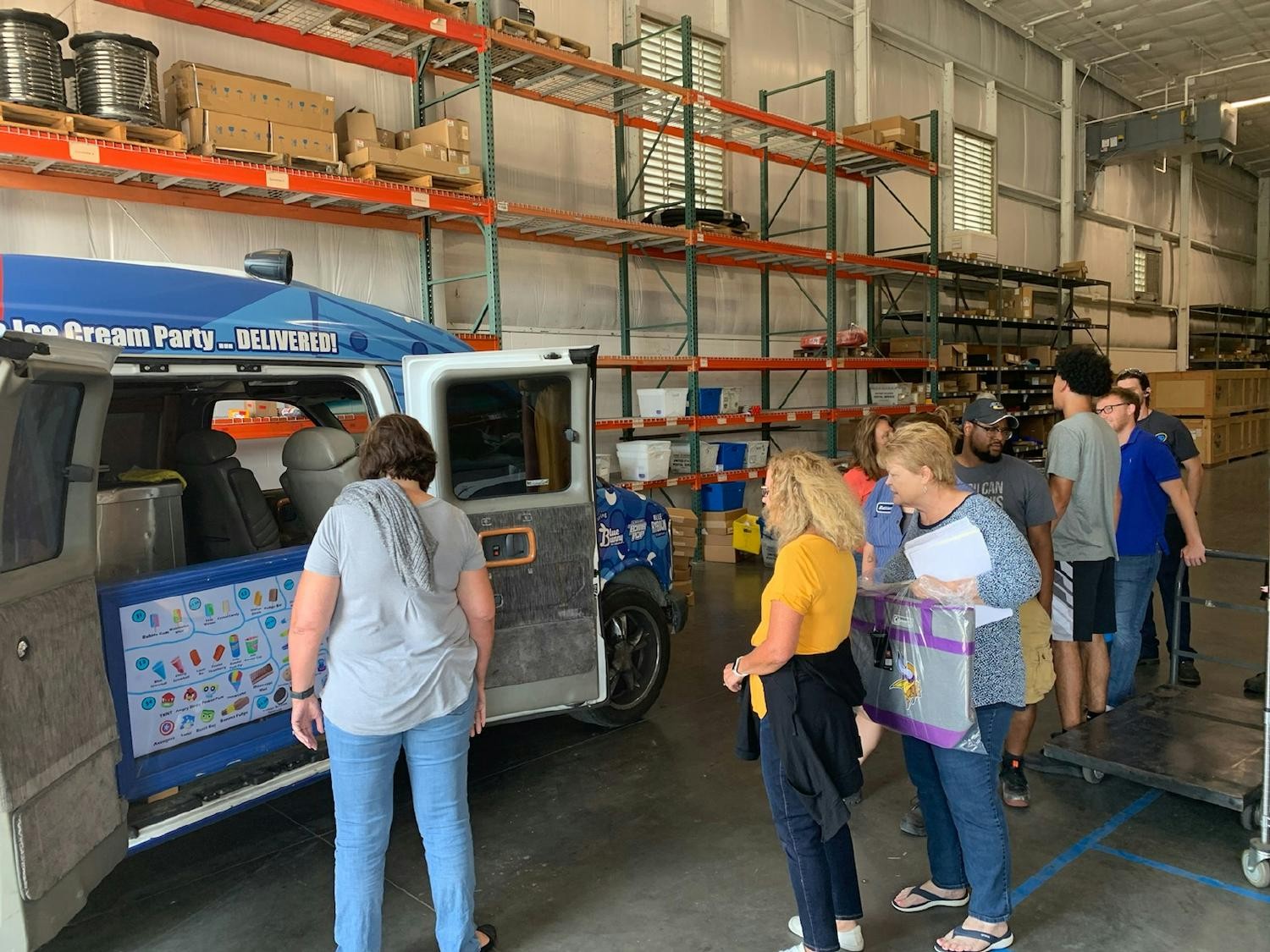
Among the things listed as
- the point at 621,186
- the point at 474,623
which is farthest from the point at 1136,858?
the point at 621,186

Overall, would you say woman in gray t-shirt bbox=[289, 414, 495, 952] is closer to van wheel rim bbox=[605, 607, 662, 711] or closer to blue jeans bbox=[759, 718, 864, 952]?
blue jeans bbox=[759, 718, 864, 952]

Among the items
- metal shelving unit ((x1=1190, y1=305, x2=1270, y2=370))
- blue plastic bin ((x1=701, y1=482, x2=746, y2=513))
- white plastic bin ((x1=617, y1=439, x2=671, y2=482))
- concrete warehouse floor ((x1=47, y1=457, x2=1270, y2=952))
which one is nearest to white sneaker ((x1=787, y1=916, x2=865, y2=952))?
concrete warehouse floor ((x1=47, y1=457, x2=1270, y2=952))

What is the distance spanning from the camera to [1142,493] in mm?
4488

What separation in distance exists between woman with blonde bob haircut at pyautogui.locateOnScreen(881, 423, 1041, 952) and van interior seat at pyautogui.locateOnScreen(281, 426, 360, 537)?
214 cm

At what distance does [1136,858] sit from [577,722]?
8.75 ft

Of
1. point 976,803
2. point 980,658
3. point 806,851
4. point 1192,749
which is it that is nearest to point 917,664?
point 980,658

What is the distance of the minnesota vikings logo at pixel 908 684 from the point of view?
8.87 feet

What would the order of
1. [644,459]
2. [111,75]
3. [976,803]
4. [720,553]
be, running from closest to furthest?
[976,803] < [111,75] < [644,459] < [720,553]

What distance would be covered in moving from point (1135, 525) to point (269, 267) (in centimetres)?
413

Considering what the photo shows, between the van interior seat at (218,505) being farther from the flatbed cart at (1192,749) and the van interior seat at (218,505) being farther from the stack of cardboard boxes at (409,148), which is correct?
the flatbed cart at (1192,749)

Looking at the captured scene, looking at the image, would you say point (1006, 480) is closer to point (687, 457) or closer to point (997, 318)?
point (687, 457)

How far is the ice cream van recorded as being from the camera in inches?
90.3

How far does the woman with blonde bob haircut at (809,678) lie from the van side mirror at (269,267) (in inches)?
79.2

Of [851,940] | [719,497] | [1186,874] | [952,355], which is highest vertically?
[952,355]
